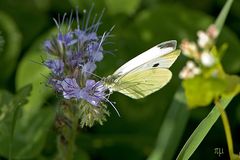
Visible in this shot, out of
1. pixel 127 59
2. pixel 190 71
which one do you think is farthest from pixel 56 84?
pixel 127 59

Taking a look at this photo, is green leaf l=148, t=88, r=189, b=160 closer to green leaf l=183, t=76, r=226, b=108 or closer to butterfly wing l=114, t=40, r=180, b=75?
butterfly wing l=114, t=40, r=180, b=75

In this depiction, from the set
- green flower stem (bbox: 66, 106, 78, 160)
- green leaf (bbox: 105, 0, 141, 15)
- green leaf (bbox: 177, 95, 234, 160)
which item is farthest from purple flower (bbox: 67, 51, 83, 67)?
green leaf (bbox: 105, 0, 141, 15)

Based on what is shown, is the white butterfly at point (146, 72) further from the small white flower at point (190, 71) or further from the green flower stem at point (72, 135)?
the small white flower at point (190, 71)

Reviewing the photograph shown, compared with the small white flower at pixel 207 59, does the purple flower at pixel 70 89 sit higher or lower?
higher

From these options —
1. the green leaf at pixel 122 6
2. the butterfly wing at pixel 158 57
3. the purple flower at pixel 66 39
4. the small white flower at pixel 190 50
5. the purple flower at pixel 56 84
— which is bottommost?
the small white flower at pixel 190 50

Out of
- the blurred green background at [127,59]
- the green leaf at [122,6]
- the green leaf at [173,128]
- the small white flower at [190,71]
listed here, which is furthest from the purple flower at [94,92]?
the green leaf at [122,6]

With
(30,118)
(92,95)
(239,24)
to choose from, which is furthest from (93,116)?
(239,24)
